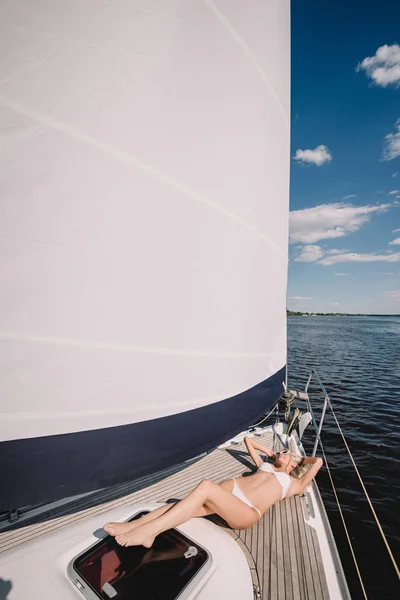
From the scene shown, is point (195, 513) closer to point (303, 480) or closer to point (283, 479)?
point (283, 479)

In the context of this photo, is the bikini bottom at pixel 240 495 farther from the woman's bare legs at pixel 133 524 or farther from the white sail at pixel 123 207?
the woman's bare legs at pixel 133 524

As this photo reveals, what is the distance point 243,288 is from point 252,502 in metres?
2.06

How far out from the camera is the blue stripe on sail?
179cm

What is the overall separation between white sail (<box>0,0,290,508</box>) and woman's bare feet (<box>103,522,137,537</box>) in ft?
1.75

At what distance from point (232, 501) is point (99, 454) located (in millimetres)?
1285

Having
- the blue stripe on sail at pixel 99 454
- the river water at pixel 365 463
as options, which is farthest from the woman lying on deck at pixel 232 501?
the river water at pixel 365 463

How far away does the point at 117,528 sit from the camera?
6.45ft

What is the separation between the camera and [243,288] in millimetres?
2984

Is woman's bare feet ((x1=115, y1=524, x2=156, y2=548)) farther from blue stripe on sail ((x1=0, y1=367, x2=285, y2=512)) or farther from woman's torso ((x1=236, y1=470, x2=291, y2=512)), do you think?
woman's torso ((x1=236, y1=470, x2=291, y2=512))

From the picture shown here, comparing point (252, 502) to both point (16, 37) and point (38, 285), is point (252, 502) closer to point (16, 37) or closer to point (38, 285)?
point (38, 285)

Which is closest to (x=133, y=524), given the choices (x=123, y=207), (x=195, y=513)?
(x=195, y=513)

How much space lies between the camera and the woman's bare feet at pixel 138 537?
1887 millimetres

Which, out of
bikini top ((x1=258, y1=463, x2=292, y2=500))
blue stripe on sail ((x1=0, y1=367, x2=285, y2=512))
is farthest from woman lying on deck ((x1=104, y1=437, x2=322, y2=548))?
blue stripe on sail ((x1=0, y1=367, x2=285, y2=512))

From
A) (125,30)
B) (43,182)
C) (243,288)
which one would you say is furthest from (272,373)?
(125,30)
